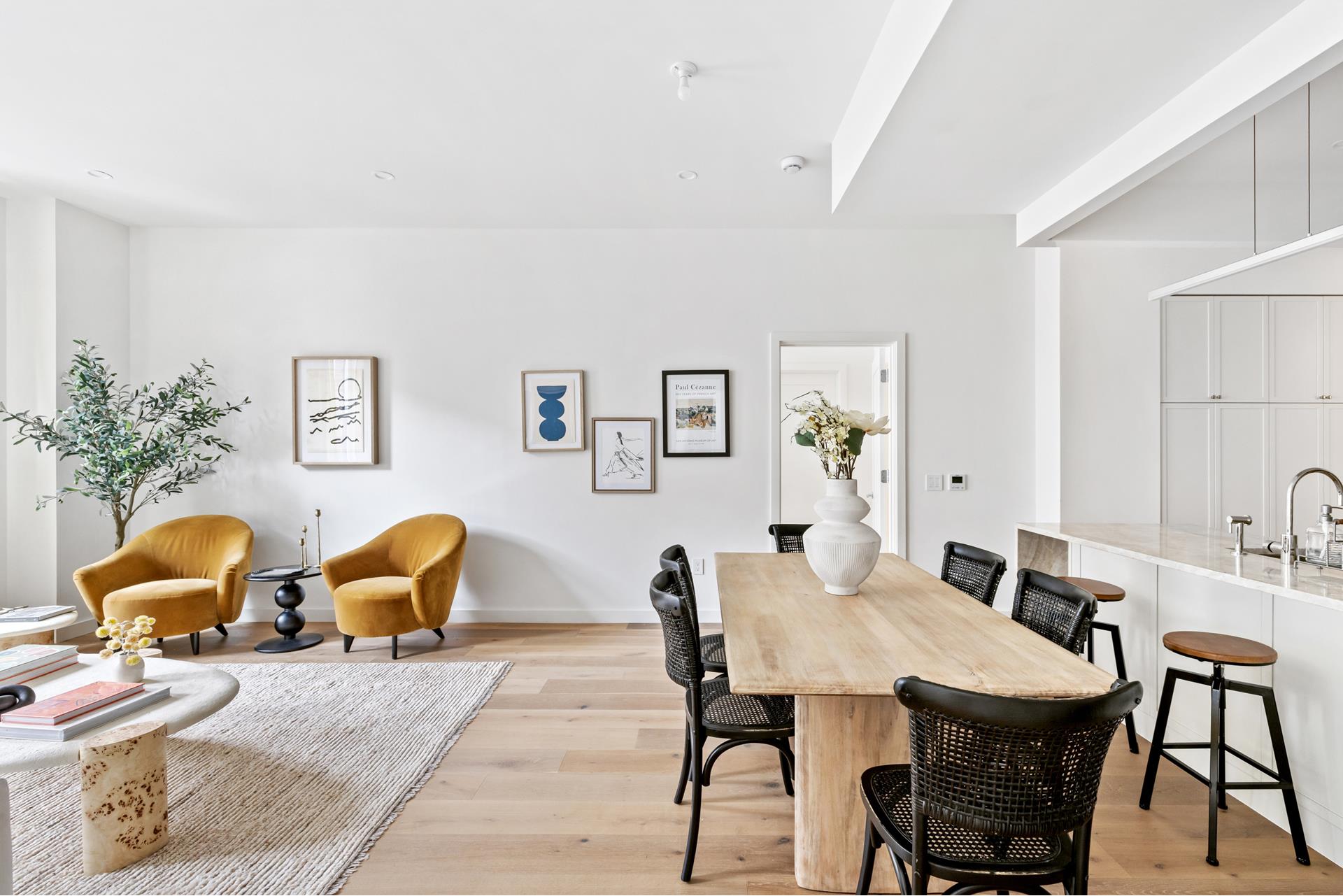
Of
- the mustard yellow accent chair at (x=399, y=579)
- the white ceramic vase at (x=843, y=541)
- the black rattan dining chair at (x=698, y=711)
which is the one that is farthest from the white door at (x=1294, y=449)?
the mustard yellow accent chair at (x=399, y=579)

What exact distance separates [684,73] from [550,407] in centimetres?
248

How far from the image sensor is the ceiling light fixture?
2.55 meters

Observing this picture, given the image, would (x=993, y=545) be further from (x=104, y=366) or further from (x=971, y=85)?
(x=104, y=366)

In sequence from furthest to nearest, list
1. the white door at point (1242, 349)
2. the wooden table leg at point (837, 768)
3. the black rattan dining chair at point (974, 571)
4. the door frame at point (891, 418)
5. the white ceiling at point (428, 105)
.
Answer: the door frame at point (891, 418) < the white door at point (1242, 349) < the black rattan dining chair at point (974, 571) < the white ceiling at point (428, 105) < the wooden table leg at point (837, 768)

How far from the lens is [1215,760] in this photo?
1.96m

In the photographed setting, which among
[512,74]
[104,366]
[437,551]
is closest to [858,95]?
[512,74]

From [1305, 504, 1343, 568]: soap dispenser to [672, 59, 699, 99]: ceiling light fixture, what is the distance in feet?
9.06

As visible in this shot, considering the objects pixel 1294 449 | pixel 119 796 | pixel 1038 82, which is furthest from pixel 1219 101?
pixel 119 796

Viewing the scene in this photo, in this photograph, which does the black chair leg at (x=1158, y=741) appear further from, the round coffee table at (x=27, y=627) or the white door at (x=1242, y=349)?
the round coffee table at (x=27, y=627)

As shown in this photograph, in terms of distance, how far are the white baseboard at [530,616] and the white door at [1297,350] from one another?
3859 mm

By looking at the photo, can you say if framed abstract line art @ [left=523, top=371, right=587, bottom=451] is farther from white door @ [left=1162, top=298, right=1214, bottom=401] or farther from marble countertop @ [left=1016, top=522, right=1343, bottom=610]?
white door @ [left=1162, top=298, right=1214, bottom=401]

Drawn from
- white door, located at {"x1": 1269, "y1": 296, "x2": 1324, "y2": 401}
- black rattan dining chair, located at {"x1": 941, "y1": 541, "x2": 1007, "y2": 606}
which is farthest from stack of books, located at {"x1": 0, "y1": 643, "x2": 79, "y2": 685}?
white door, located at {"x1": 1269, "y1": 296, "x2": 1324, "y2": 401}

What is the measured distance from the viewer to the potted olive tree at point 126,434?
3.92 m

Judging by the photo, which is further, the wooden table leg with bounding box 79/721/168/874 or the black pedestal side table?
the black pedestal side table
